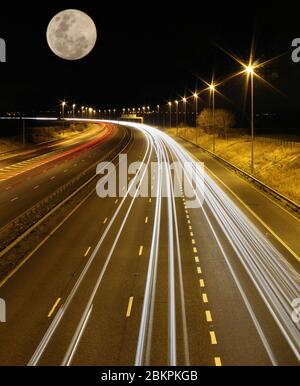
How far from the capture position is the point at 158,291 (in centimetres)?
2341

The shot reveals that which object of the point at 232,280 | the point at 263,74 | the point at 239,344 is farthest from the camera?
the point at 263,74

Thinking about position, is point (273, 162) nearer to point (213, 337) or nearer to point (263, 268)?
point (263, 268)

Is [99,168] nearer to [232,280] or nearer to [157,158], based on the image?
[157,158]

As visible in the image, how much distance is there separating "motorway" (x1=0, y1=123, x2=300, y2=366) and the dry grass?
898cm

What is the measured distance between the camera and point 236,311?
20969 mm

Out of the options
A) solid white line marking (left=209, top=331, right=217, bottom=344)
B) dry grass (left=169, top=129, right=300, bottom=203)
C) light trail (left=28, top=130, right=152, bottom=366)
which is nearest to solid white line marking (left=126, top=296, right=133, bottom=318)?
light trail (left=28, top=130, right=152, bottom=366)

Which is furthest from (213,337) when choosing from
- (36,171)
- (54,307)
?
(36,171)

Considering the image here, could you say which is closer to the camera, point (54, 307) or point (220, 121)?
point (54, 307)
